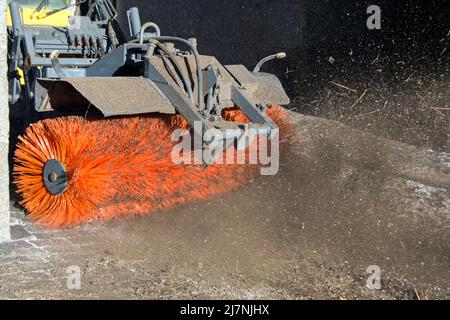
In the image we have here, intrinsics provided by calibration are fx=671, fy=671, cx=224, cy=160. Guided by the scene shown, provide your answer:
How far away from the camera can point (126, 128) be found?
4.86m

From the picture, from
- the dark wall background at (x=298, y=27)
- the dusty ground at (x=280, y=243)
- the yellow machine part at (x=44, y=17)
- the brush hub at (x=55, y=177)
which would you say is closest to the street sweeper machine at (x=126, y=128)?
the brush hub at (x=55, y=177)

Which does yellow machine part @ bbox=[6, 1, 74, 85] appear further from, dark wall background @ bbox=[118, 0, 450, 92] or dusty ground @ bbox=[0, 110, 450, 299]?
dark wall background @ bbox=[118, 0, 450, 92]

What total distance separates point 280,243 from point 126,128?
1.40 metres

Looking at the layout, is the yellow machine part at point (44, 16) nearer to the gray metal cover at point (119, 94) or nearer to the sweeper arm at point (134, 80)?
the sweeper arm at point (134, 80)

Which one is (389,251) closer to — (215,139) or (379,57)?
(215,139)

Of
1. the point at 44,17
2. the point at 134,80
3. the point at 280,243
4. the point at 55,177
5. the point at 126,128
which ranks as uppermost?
the point at 44,17

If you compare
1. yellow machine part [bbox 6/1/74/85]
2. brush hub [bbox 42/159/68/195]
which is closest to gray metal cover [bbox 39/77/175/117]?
brush hub [bbox 42/159/68/195]

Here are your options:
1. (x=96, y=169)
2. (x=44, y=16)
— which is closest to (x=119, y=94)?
(x=96, y=169)

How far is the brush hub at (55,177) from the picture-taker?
4.73 metres

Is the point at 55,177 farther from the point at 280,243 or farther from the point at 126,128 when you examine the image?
the point at 280,243

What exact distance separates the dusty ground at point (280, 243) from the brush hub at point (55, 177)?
410 millimetres

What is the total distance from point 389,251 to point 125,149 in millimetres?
2024

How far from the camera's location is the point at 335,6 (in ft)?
Answer: 26.7

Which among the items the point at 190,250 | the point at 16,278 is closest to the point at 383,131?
the point at 190,250
